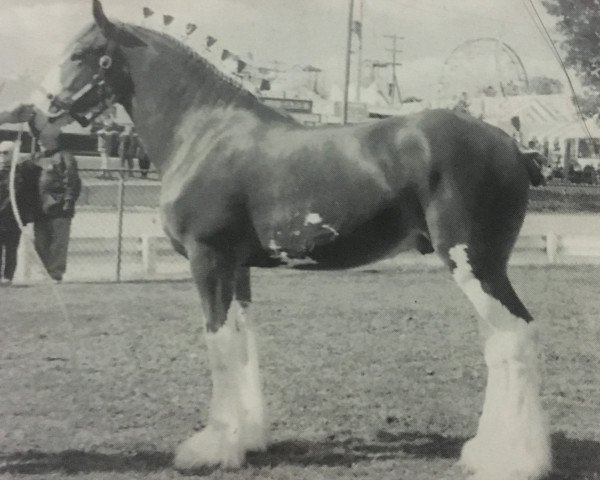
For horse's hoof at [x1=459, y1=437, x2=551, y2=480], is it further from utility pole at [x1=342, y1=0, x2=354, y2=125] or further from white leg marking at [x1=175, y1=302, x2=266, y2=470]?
utility pole at [x1=342, y1=0, x2=354, y2=125]

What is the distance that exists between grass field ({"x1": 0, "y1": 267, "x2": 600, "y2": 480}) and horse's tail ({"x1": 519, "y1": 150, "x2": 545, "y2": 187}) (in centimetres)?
87

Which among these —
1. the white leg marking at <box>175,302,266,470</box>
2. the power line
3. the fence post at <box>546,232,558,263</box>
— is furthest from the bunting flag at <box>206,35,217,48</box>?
the fence post at <box>546,232,558,263</box>

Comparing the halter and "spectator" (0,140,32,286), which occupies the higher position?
the halter

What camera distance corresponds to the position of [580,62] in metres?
2.85

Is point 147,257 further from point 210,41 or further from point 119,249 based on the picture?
point 210,41

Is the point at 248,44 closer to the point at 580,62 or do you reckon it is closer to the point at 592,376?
the point at 580,62

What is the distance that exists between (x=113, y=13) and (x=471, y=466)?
6.14ft

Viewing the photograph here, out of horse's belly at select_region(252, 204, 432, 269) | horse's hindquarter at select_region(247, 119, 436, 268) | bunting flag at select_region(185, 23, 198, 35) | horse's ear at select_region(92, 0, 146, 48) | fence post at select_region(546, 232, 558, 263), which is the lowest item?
fence post at select_region(546, 232, 558, 263)

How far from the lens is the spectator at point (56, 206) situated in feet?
13.0

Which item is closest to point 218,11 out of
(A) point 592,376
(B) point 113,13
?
(B) point 113,13

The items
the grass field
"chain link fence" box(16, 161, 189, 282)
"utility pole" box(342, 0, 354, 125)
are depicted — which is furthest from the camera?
"chain link fence" box(16, 161, 189, 282)

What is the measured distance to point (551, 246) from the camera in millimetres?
4555

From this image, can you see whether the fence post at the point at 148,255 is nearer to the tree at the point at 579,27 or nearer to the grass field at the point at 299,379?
the grass field at the point at 299,379

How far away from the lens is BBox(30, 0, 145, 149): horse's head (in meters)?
2.24
